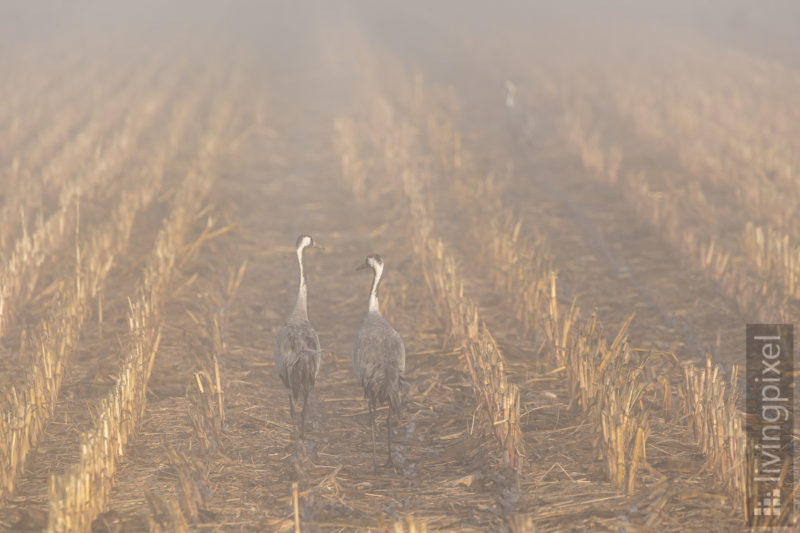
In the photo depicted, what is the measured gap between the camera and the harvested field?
660 centimetres

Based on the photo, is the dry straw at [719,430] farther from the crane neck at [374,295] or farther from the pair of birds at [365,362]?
the crane neck at [374,295]

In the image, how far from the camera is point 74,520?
5641 millimetres

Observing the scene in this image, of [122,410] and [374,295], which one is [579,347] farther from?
[122,410]

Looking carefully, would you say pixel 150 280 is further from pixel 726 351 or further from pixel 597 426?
pixel 726 351

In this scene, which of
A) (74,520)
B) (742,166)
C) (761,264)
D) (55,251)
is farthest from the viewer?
(742,166)

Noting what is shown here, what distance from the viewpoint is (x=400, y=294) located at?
10836mm

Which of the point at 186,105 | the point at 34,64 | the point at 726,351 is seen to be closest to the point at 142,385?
the point at 726,351

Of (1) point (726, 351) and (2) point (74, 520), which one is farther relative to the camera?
(1) point (726, 351)

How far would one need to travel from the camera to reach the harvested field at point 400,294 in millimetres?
6598

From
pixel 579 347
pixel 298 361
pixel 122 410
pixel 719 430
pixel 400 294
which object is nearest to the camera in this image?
pixel 719 430

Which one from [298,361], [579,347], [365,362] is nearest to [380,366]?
[365,362]

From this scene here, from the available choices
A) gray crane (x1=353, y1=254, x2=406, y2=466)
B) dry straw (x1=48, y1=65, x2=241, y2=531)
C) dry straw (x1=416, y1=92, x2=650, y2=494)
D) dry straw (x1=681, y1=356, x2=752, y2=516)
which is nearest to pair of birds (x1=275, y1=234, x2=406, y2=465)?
gray crane (x1=353, y1=254, x2=406, y2=466)

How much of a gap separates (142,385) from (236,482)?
166cm

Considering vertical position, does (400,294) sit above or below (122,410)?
below
